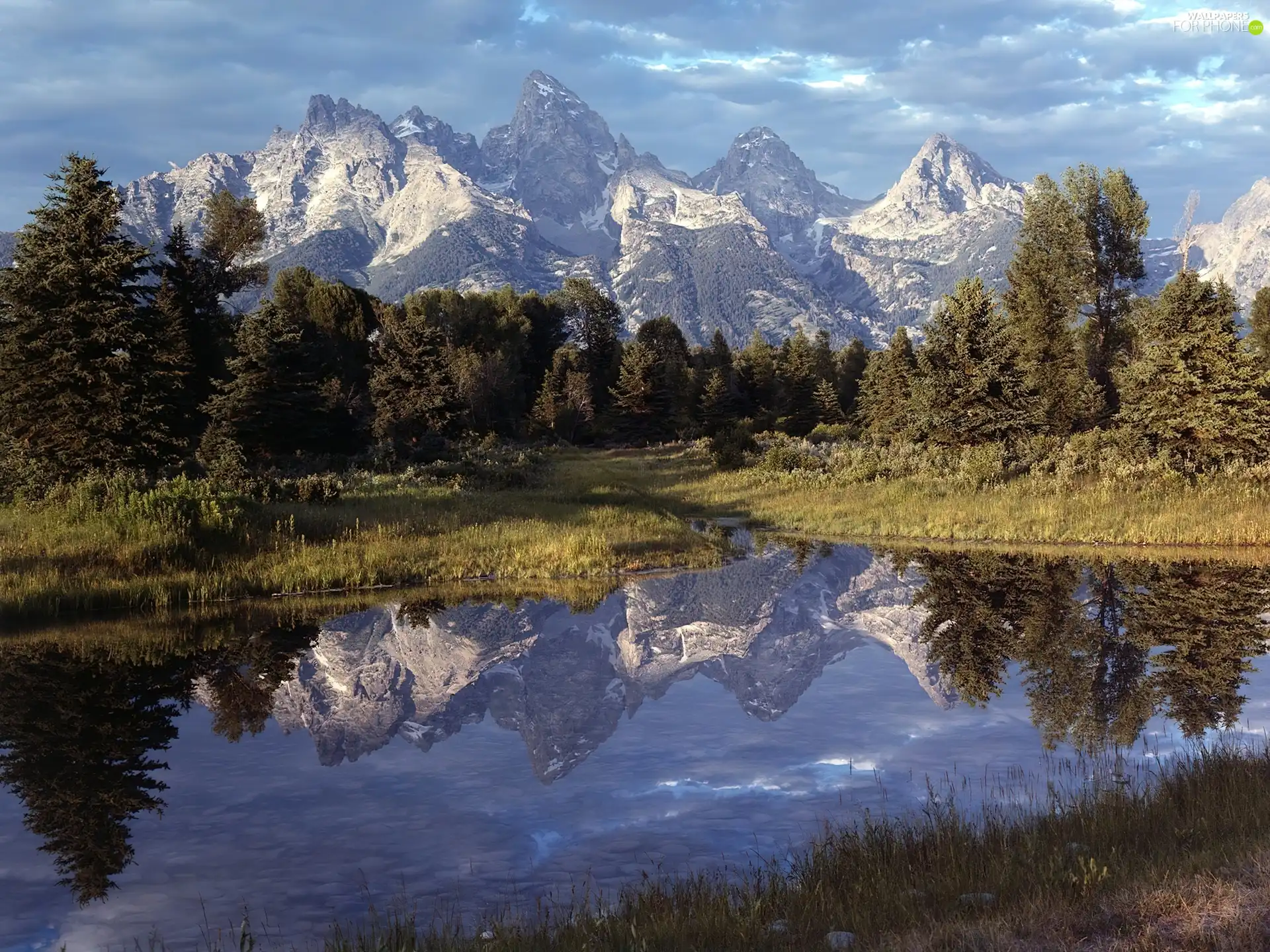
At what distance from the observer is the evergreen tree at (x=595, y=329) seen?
362ft

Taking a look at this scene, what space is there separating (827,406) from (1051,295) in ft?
109

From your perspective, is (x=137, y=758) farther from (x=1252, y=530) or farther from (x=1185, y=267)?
(x=1185, y=267)

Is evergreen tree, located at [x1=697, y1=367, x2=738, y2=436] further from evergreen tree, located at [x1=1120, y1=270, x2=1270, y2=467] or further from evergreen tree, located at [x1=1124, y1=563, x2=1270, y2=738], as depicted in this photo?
Answer: evergreen tree, located at [x1=1124, y1=563, x2=1270, y2=738]

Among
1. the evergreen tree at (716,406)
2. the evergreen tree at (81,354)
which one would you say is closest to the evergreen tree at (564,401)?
the evergreen tree at (716,406)

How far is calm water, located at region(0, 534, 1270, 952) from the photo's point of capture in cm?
834

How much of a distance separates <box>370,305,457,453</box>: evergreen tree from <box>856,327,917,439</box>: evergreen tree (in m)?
30.2

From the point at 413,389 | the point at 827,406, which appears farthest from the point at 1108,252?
the point at 413,389

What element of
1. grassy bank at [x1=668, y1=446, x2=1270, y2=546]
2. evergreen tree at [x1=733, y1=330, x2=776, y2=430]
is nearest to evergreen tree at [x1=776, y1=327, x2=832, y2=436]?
evergreen tree at [x1=733, y1=330, x2=776, y2=430]

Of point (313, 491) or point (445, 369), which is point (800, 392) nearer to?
point (445, 369)

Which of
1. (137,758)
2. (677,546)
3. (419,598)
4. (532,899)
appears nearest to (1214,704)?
(532,899)

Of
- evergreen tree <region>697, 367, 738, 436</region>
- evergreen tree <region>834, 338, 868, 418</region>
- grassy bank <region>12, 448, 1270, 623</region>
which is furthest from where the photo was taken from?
evergreen tree <region>834, 338, 868, 418</region>

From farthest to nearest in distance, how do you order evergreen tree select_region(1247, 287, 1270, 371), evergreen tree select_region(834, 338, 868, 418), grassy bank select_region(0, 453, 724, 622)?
1. evergreen tree select_region(834, 338, 868, 418)
2. evergreen tree select_region(1247, 287, 1270, 371)
3. grassy bank select_region(0, 453, 724, 622)

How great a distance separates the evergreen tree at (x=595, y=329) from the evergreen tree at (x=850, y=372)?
26.0 m

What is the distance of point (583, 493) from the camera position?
39.4 m
